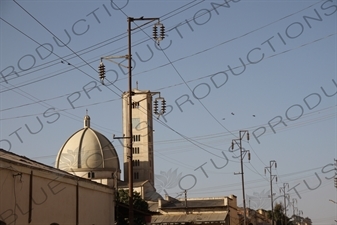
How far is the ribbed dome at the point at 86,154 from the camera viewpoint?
92562 millimetres

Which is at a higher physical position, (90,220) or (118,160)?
(118,160)

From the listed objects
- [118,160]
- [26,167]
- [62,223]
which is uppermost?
[118,160]

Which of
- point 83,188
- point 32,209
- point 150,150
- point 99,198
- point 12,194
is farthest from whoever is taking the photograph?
point 150,150

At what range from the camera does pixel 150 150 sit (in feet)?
408

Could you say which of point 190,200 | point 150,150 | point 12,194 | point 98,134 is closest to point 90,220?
point 12,194

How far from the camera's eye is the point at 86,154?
94.0 m

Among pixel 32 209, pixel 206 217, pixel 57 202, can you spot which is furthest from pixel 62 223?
pixel 206 217

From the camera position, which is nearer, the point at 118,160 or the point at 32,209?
the point at 32,209

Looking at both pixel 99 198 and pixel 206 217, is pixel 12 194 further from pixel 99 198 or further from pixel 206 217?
pixel 206 217

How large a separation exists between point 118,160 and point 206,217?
36274mm

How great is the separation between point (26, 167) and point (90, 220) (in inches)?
341

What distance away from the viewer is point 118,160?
318 feet

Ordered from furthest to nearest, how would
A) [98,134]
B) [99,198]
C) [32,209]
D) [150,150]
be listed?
[150,150] → [98,134] → [99,198] → [32,209]

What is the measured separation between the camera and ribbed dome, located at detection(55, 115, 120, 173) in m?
92.6
